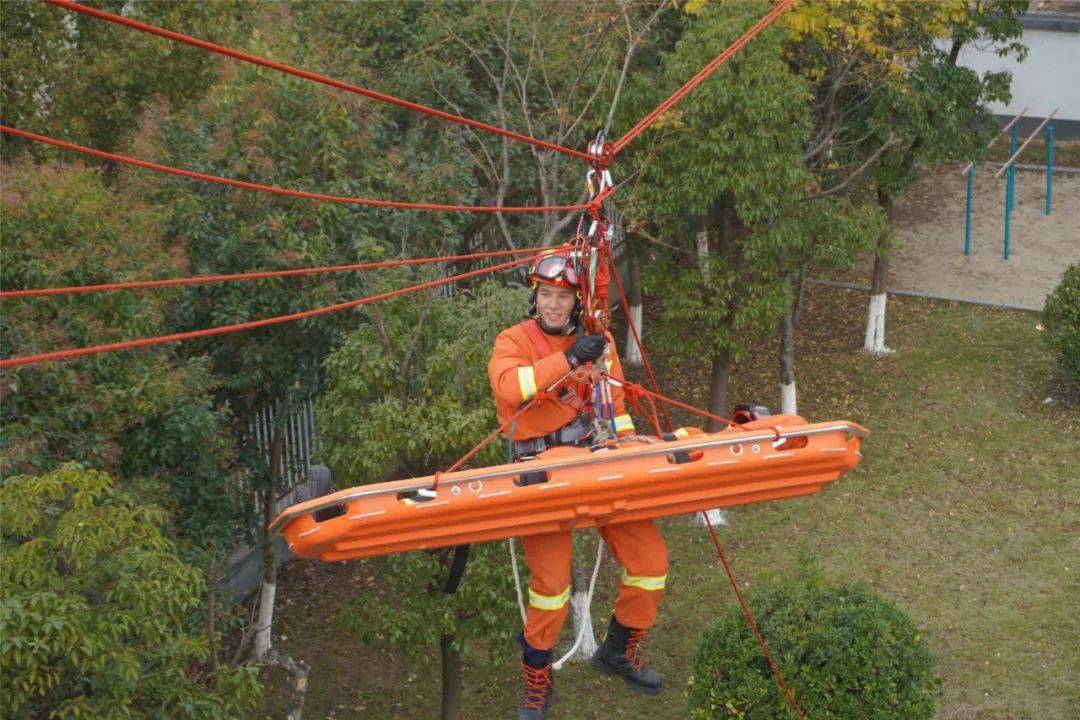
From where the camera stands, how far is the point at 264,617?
14.5 meters

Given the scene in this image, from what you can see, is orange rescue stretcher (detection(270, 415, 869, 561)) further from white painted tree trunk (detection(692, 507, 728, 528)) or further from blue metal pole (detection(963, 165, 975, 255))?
blue metal pole (detection(963, 165, 975, 255))

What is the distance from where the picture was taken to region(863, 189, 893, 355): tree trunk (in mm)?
21219

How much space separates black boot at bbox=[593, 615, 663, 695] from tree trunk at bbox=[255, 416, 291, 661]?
594 centimetres

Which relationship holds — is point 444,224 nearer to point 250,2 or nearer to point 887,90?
point 250,2

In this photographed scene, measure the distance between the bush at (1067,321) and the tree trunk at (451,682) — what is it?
10.7 metres

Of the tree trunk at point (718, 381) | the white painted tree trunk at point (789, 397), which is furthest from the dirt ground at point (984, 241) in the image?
the tree trunk at point (718, 381)

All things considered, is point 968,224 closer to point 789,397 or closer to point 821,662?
point 789,397

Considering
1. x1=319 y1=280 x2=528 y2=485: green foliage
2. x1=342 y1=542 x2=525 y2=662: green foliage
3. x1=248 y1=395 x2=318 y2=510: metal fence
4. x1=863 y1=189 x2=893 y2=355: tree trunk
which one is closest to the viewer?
x1=319 y1=280 x2=528 y2=485: green foliage

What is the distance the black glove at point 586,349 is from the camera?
7.03 m

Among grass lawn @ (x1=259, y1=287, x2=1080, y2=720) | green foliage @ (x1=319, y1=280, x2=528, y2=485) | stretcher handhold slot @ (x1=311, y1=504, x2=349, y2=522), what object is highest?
stretcher handhold slot @ (x1=311, y1=504, x2=349, y2=522)

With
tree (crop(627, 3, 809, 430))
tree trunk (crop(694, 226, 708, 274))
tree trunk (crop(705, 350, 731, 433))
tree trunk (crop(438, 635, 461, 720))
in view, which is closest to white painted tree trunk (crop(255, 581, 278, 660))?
tree trunk (crop(438, 635, 461, 720))

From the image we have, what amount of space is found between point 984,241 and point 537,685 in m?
19.7

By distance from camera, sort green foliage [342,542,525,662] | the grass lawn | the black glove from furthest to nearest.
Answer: the grass lawn < green foliage [342,542,525,662] < the black glove

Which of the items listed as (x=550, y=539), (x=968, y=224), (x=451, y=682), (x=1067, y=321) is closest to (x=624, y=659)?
(x=550, y=539)
